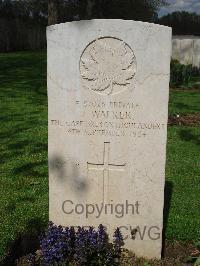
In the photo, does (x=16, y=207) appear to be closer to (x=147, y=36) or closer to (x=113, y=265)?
(x=113, y=265)

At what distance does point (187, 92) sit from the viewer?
1464cm

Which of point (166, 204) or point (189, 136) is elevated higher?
point (189, 136)

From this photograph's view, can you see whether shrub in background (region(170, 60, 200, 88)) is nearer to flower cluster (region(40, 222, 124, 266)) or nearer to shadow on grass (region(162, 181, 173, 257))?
shadow on grass (region(162, 181, 173, 257))

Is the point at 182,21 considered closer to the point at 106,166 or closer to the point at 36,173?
the point at 36,173

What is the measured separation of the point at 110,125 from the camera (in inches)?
147

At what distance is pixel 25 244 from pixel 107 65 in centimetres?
183

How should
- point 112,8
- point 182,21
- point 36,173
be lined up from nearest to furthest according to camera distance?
point 36,173 → point 112,8 → point 182,21

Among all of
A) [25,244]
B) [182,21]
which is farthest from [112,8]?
[25,244]

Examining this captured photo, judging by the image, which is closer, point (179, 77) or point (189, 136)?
point (189, 136)

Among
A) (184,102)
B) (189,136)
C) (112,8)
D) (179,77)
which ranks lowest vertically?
(189,136)

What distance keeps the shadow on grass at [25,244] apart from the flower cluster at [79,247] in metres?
0.44

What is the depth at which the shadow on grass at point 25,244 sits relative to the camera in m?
4.00

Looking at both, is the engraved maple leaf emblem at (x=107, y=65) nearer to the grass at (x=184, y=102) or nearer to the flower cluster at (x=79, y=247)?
the flower cluster at (x=79, y=247)

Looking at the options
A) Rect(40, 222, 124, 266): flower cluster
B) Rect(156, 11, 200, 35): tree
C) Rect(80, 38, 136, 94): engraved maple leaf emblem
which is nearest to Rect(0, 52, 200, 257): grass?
Rect(40, 222, 124, 266): flower cluster
